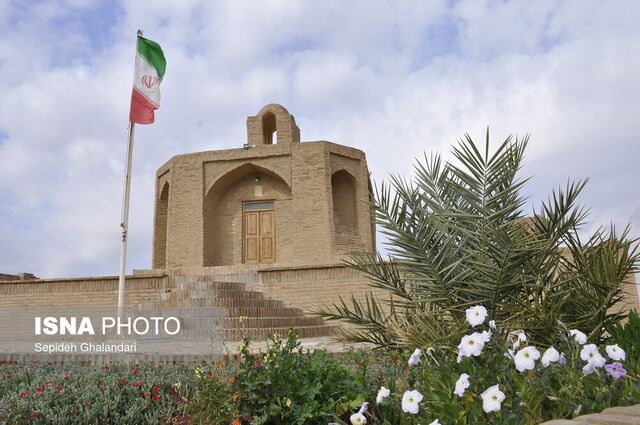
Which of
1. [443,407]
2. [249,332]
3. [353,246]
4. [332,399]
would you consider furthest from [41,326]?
[443,407]

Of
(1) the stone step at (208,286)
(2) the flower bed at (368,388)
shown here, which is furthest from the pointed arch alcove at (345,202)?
(2) the flower bed at (368,388)

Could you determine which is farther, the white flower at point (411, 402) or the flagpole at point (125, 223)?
the flagpole at point (125, 223)

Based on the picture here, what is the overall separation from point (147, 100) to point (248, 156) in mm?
6878

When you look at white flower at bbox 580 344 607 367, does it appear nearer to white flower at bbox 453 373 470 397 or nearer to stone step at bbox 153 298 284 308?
white flower at bbox 453 373 470 397

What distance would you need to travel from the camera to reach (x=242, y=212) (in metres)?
15.6

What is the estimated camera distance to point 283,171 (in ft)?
48.3

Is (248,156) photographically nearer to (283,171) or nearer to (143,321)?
(283,171)

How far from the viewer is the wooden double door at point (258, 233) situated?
1507 centimetres

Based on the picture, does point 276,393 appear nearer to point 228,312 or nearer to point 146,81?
point 228,312

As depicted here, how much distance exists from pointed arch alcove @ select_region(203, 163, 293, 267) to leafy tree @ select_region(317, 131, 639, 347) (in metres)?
11.1

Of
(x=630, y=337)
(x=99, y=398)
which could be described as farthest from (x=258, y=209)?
(x=630, y=337)

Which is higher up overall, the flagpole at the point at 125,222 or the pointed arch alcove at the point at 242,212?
the pointed arch alcove at the point at 242,212

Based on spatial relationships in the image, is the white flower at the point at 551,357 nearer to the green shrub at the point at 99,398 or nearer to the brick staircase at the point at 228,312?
the green shrub at the point at 99,398

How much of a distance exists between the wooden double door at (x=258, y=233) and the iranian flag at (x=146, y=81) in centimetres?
737
